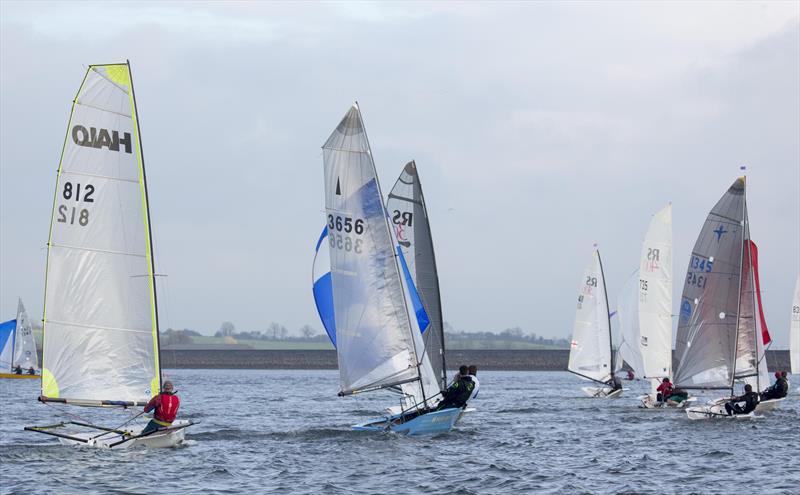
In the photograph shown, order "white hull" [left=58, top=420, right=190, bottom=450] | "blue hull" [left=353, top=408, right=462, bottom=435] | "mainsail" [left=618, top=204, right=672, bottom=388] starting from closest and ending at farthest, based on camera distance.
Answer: "white hull" [left=58, top=420, right=190, bottom=450], "blue hull" [left=353, top=408, right=462, bottom=435], "mainsail" [left=618, top=204, right=672, bottom=388]

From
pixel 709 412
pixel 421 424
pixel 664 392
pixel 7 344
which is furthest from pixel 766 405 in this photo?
pixel 7 344

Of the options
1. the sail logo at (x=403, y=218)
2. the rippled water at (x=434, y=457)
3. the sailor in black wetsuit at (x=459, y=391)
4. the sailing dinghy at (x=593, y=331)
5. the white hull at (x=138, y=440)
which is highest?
the sail logo at (x=403, y=218)

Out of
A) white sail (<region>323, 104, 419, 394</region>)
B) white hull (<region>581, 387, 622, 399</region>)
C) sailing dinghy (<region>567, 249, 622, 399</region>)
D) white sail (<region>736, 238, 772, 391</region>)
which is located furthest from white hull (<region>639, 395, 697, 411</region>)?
white sail (<region>323, 104, 419, 394</region>)

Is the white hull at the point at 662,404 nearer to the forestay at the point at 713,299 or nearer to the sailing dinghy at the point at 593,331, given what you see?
the forestay at the point at 713,299

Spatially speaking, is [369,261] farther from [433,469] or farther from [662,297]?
[662,297]

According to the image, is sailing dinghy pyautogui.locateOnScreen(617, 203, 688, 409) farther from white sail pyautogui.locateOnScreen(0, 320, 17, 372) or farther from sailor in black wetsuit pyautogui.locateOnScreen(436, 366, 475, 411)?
white sail pyautogui.locateOnScreen(0, 320, 17, 372)

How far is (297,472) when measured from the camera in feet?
83.3

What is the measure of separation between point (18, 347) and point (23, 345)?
644mm

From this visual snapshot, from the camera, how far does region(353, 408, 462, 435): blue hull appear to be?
3034 cm

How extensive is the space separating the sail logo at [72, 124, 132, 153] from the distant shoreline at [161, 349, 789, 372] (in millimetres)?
87182

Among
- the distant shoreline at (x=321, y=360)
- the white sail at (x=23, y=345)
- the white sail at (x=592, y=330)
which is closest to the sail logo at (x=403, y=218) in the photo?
the white sail at (x=592, y=330)

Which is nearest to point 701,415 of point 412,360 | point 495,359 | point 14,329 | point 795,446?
point 795,446

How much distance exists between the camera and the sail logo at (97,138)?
2516 centimetres

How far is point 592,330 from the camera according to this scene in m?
60.8
